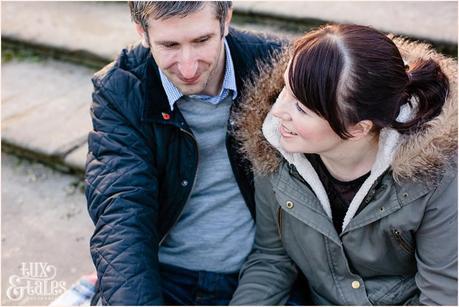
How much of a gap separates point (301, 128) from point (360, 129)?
0.51ft

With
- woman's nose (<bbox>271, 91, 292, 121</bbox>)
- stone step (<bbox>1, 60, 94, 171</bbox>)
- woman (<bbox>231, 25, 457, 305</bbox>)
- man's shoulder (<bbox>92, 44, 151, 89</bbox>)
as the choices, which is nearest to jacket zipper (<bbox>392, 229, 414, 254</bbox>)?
woman (<bbox>231, 25, 457, 305</bbox>)

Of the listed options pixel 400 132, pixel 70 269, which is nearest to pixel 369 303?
pixel 400 132

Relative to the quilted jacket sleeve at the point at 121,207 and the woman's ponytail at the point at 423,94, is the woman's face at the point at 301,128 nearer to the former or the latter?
the woman's ponytail at the point at 423,94

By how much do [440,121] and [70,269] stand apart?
166cm

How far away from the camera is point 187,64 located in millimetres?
1915

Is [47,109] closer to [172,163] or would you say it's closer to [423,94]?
[172,163]

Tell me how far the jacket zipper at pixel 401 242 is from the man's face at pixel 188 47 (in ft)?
2.32

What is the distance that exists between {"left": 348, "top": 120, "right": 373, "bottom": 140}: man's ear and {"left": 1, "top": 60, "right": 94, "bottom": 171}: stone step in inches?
67.9

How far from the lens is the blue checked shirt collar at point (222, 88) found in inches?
79.7

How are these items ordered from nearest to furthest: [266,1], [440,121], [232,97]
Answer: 1. [440,121]
2. [232,97]
3. [266,1]

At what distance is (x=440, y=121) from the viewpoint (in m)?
1.75

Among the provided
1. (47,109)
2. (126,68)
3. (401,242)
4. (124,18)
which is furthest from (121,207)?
(124,18)

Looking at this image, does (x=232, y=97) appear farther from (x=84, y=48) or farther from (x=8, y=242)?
(x=84, y=48)

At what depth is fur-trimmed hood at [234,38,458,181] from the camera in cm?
175
